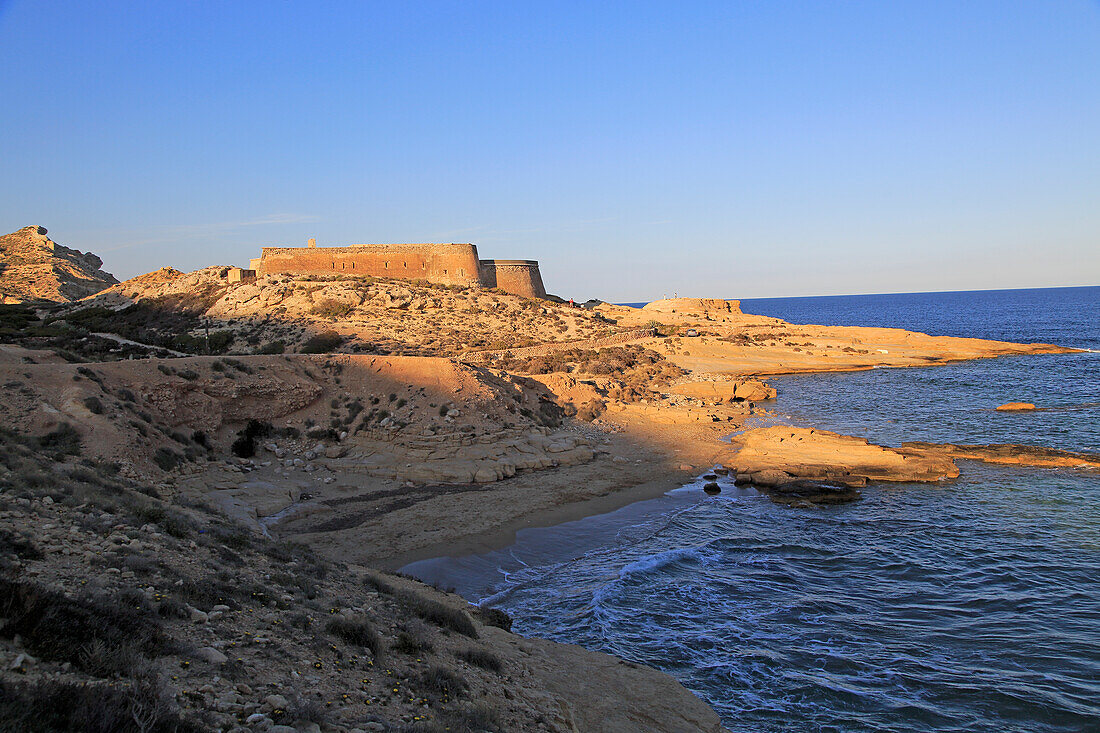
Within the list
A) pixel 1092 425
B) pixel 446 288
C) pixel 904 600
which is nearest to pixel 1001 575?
pixel 904 600

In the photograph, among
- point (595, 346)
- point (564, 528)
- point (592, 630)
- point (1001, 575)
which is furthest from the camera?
point (595, 346)

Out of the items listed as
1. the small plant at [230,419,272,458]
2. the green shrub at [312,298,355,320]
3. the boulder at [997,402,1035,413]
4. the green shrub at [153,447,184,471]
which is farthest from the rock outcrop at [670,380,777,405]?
the green shrub at [153,447,184,471]

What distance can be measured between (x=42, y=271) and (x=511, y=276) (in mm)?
47838

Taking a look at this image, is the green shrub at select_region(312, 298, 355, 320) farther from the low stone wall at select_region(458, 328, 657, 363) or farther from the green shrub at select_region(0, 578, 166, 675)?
the green shrub at select_region(0, 578, 166, 675)

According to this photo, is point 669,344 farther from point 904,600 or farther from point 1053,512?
point 904,600

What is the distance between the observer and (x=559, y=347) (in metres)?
45.2

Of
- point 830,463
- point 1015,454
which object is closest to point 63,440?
point 830,463

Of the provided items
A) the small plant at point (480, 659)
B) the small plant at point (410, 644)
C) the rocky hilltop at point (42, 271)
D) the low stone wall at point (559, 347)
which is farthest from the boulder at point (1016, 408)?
the rocky hilltop at point (42, 271)

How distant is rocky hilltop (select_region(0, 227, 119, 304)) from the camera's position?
198ft

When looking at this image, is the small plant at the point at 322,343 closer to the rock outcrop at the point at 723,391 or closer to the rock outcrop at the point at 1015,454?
the rock outcrop at the point at 723,391

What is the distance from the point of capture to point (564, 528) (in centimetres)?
1656

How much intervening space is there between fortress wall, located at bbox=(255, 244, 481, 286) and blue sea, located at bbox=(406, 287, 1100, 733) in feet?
130

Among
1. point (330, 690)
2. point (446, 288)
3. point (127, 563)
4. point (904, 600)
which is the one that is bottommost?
point (904, 600)

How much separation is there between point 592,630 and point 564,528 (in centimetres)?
543
